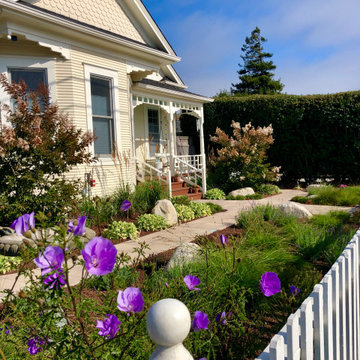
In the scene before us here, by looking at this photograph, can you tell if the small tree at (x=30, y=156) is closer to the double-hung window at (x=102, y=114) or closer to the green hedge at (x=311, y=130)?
the double-hung window at (x=102, y=114)

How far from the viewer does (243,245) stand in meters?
3.90

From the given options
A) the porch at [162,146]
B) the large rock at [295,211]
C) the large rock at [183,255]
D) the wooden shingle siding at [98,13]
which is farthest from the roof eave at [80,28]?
the large rock at [295,211]

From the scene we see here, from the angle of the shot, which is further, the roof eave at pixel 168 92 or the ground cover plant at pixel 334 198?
the roof eave at pixel 168 92

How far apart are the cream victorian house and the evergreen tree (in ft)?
95.7

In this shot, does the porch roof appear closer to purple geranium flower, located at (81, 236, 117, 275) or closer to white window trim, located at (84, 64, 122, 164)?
white window trim, located at (84, 64, 122, 164)

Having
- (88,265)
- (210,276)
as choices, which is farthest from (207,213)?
(88,265)

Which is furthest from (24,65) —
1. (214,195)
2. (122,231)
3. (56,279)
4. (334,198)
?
(334,198)

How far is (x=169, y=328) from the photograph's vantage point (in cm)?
92

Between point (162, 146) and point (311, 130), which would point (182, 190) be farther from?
point (311, 130)

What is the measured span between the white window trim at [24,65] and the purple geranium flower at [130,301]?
656 cm

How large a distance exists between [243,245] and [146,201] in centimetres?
423

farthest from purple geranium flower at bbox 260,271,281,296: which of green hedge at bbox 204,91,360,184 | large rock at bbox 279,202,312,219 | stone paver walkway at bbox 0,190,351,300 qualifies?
green hedge at bbox 204,91,360,184

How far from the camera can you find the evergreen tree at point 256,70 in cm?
3788

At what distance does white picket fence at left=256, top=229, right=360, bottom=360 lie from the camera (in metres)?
1.24
